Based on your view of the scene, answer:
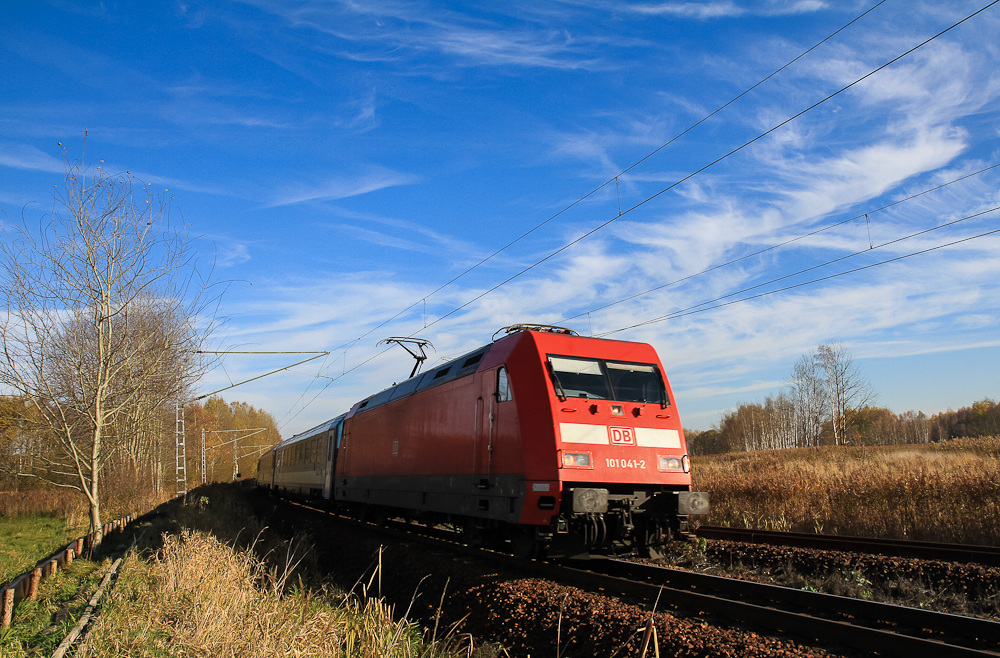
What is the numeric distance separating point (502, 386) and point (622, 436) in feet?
6.26

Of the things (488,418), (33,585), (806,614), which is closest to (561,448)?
(488,418)

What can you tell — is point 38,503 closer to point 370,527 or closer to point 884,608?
point 370,527

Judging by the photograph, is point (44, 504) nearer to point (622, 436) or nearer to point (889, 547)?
point (622, 436)

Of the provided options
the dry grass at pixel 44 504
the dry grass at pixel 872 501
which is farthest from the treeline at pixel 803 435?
the dry grass at pixel 44 504

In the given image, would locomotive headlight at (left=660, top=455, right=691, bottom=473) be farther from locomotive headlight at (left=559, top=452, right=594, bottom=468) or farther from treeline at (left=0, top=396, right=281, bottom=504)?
treeline at (left=0, top=396, right=281, bottom=504)

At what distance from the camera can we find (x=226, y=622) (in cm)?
550

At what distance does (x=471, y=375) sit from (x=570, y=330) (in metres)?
1.86

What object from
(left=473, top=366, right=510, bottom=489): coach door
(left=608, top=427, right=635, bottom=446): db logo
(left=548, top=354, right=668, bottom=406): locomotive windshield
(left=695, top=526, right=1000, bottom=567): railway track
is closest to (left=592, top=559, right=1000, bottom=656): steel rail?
(left=608, top=427, right=635, bottom=446): db logo

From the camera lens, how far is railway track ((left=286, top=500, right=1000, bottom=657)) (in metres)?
5.07

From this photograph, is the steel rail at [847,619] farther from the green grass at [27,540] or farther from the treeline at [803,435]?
the treeline at [803,435]

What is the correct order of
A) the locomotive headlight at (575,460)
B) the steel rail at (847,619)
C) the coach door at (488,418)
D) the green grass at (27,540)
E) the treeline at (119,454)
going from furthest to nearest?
the treeline at (119,454) → the green grass at (27,540) → the coach door at (488,418) → the locomotive headlight at (575,460) → the steel rail at (847,619)

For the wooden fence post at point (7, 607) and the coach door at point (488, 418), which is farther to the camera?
the coach door at point (488, 418)

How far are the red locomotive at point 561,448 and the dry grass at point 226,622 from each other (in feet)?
7.96

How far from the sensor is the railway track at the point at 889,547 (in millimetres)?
8297
